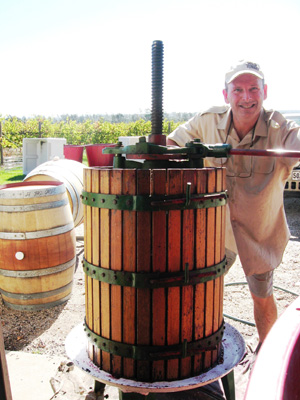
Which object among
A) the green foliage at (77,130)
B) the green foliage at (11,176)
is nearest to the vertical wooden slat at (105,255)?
the green foliage at (11,176)

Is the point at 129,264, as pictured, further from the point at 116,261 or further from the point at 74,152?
the point at 74,152

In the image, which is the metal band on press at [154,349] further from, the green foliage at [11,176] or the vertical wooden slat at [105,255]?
the green foliage at [11,176]

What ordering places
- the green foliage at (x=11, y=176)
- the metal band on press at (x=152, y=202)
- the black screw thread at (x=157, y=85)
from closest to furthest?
1. the metal band on press at (x=152, y=202)
2. the black screw thread at (x=157, y=85)
3. the green foliage at (x=11, y=176)

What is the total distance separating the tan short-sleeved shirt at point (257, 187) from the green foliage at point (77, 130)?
18942mm

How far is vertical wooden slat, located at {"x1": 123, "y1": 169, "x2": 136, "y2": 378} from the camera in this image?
1.72 metres

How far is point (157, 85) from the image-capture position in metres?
2.00

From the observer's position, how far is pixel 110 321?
5.99ft

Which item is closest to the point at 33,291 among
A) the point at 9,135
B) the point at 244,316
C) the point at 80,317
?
the point at 80,317

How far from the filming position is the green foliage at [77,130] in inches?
881

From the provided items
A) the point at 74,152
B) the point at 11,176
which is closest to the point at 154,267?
the point at 74,152

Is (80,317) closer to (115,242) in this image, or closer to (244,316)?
(244,316)

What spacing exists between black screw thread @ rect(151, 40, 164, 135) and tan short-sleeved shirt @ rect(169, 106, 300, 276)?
2.52 ft

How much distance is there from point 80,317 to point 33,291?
1.88ft

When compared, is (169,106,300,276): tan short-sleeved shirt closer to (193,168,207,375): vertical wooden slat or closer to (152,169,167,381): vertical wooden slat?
(193,168,207,375): vertical wooden slat
